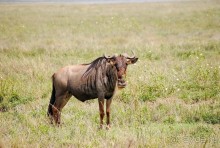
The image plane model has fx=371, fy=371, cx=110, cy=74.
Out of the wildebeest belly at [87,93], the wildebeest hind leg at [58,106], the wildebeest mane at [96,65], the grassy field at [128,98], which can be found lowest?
the grassy field at [128,98]

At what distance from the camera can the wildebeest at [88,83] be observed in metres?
7.32

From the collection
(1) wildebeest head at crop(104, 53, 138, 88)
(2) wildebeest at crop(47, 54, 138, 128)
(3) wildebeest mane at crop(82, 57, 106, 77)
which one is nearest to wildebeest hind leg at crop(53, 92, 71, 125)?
(2) wildebeest at crop(47, 54, 138, 128)

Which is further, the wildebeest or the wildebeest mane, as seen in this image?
the wildebeest mane

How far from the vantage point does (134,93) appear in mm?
9539

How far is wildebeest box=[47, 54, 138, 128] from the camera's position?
732 cm

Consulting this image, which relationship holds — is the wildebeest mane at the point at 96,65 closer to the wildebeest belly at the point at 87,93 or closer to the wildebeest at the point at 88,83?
the wildebeest at the point at 88,83

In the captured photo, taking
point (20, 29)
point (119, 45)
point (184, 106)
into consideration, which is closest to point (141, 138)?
point (184, 106)

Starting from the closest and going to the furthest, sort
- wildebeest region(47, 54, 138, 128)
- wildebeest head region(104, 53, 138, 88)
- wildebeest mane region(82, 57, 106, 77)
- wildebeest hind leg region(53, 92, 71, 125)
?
1. wildebeest head region(104, 53, 138, 88)
2. wildebeest region(47, 54, 138, 128)
3. wildebeest mane region(82, 57, 106, 77)
4. wildebeest hind leg region(53, 92, 71, 125)

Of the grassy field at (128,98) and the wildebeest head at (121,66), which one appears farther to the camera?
the wildebeest head at (121,66)

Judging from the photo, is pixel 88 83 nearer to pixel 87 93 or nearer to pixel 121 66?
pixel 87 93

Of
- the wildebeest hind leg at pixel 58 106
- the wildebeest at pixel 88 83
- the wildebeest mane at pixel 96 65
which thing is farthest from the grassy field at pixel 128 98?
the wildebeest mane at pixel 96 65

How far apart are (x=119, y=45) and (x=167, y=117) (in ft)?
33.1

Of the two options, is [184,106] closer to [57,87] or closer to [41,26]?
[57,87]

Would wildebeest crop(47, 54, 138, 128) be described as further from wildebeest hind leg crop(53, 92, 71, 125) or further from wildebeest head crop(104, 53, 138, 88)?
wildebeest head crop(104, 53, 138, 88)
